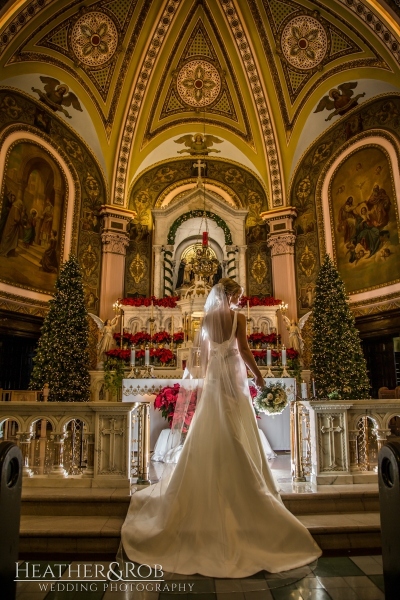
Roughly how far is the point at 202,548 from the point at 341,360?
840 cm

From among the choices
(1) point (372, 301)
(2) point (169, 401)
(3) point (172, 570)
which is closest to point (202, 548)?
(3) point (172, 570)

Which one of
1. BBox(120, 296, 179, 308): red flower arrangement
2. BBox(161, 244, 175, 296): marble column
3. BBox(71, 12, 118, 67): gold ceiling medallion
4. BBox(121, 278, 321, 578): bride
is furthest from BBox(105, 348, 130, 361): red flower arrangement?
BBox(71, 12, 118, 67): gold ceiling medallion

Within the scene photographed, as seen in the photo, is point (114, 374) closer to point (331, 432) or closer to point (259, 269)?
point (331, 432)

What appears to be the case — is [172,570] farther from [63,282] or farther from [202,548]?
[63,282]

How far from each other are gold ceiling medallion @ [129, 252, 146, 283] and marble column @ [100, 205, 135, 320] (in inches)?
15.4

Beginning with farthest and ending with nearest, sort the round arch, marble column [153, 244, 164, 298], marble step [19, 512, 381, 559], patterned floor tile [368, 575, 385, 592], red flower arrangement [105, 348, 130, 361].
A: the round arch
marble column [153, 244, 164, 298]
red flower arrangement [105, 348, 130, 361]
marble step [19, 512, 381, 559]
patterned floor tile [368, 575, 385, 592]

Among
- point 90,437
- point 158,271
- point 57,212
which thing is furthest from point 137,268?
point 90,437

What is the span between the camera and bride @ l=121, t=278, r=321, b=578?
354 centimetres

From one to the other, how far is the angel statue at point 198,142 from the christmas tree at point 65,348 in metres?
6.85

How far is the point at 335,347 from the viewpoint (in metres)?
11.3

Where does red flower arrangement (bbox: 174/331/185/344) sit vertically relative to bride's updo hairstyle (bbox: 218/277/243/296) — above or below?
above

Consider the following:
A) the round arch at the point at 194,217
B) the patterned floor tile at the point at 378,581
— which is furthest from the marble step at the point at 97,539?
the round arch at the point at 194,217

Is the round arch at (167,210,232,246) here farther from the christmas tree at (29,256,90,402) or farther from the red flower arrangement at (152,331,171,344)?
the red flower arrangement at (152,331,171,344)

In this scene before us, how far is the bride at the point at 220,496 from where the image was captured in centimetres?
354
